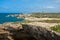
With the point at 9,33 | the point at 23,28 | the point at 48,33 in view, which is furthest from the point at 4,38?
the point at 48,33

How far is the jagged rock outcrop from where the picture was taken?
43.1ft

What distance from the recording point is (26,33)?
13.5m

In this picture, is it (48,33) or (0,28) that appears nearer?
(48,33)

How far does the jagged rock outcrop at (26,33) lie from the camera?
13.1 m

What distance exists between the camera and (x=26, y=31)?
13461mm

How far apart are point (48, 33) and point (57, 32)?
2.30 feet

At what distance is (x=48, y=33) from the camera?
13.2 metres

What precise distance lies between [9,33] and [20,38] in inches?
34.4

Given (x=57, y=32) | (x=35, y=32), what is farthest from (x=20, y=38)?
(x=57, y=32)

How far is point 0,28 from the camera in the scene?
14055 millimetres

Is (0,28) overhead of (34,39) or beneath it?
overhead

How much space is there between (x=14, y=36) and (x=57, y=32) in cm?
307

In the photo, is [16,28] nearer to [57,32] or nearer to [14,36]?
[14,36]

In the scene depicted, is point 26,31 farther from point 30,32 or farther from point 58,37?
point 58,37
